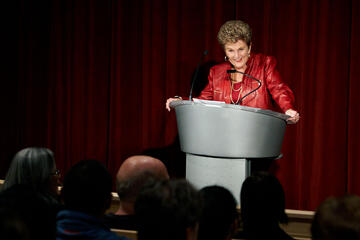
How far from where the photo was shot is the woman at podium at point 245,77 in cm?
260

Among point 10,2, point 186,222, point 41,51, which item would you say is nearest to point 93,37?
point 41,51

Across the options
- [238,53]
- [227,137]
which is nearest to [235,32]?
[238,53]

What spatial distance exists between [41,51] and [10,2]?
0.57 m

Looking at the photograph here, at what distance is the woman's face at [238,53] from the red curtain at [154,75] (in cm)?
87

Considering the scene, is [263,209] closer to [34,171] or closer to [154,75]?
[34,171]

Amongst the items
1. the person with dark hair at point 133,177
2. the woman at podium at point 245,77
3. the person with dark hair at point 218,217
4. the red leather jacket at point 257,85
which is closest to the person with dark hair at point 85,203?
the person with dark hair at point 133,177

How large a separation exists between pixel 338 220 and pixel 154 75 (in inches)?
115

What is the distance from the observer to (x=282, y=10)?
11.3 ft

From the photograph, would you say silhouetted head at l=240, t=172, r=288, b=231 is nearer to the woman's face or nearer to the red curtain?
the woman's face

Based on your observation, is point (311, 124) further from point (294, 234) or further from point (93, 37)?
point (93, 37)

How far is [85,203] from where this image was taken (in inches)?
55.6

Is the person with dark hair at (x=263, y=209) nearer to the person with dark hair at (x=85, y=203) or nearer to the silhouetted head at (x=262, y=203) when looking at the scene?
the silhouetted head at (x=262, y=203)

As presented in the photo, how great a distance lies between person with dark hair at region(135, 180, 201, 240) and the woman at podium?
149cm

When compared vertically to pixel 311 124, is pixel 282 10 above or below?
above
